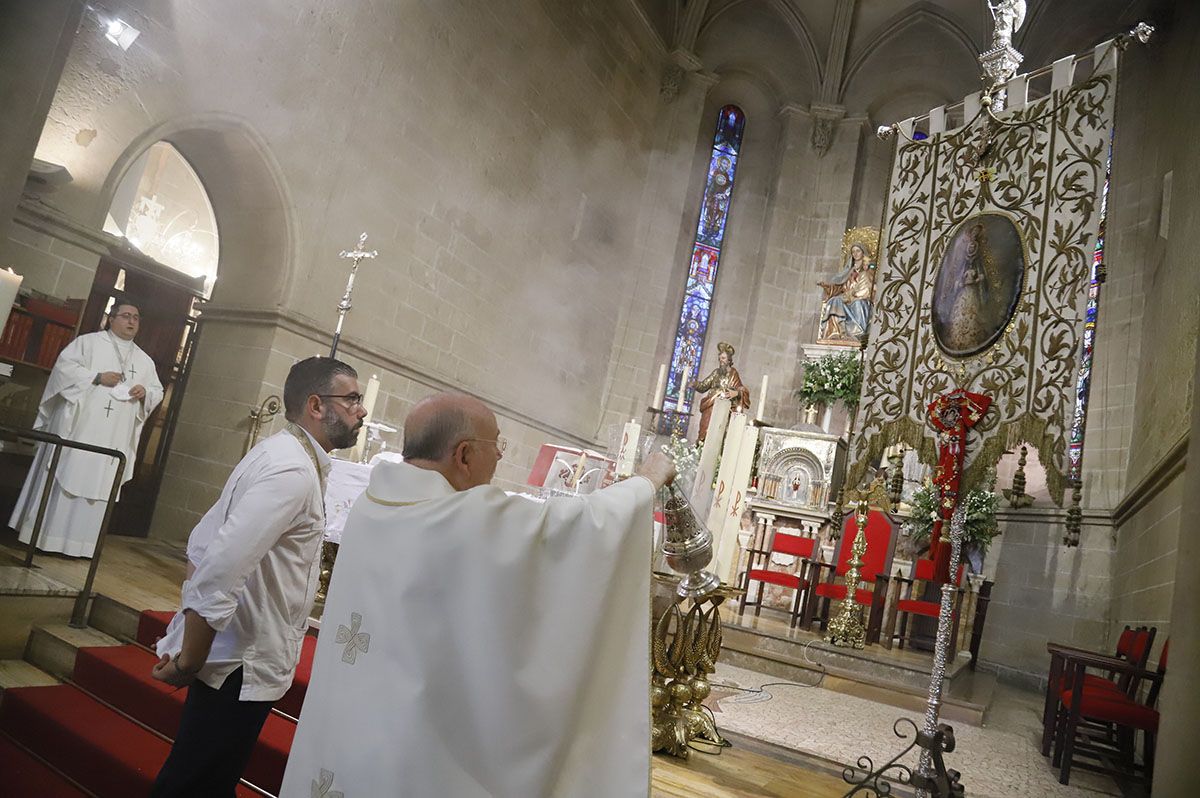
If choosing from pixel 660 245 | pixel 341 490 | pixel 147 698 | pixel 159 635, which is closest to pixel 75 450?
pixel 341 490

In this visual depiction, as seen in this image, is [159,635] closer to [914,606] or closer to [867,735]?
[867,735]

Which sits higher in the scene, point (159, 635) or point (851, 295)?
point (851, 295)

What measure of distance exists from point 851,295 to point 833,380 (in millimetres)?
1477

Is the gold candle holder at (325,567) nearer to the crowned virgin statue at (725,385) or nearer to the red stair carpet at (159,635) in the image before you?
the red stair carpet at (159,635)

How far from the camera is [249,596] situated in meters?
2.05

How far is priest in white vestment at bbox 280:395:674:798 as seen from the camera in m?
1.52

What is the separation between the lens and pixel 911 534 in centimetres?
859

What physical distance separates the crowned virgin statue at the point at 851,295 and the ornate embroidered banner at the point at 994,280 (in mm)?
6261

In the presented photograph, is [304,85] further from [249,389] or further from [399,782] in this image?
[399,782]

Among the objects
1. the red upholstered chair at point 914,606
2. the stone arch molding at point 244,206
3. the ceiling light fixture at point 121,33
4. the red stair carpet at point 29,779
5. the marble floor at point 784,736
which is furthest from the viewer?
the red upholstered chair at point 914,606

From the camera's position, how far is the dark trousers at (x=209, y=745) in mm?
1894

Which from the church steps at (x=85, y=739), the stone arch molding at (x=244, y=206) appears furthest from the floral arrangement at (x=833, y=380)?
the church steps at (x=85, y=739)

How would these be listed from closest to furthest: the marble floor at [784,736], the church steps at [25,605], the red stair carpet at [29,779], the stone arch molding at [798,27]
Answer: the red stair carpet at [29,779] → the marble floor at [784,736] → the church steps at [25,605] → the stone arch molding at [798,27]

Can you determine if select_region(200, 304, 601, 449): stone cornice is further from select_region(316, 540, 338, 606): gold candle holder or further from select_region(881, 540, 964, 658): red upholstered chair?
select_region(881, 540, 964, 658): red upholstered chair
